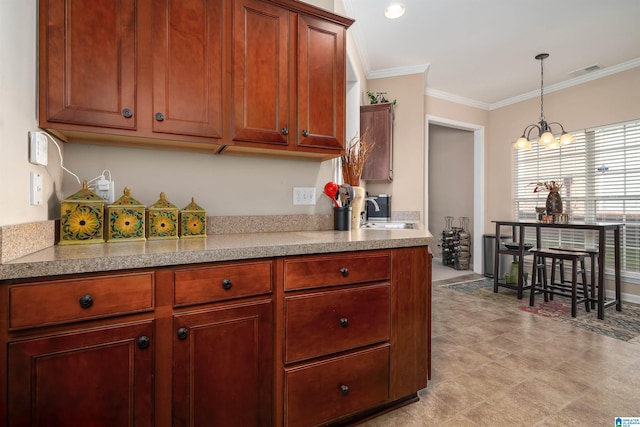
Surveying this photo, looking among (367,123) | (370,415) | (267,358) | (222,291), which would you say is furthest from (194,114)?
(367,123)

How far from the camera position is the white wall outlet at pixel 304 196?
81.0 inches

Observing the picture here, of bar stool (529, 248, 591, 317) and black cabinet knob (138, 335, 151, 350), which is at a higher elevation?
black cabinet knob (138, 335, 151, 350)

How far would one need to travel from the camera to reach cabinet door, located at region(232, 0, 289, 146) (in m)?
1.61

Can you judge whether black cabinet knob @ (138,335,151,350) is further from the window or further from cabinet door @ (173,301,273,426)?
the window

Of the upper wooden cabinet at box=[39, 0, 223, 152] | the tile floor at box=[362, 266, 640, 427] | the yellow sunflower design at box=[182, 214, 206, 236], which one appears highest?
the upper wooden cabinet at box=[39, 0, 223, 152]

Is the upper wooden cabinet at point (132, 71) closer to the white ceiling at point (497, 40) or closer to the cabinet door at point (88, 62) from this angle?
the cabinet door at point (88, 62)

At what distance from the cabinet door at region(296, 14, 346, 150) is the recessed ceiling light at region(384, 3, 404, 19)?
4.18 ft

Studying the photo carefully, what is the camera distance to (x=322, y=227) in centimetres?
211

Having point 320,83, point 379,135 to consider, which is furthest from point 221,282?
point 379,135

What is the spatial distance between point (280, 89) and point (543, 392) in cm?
229

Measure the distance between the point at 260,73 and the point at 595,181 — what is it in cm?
441

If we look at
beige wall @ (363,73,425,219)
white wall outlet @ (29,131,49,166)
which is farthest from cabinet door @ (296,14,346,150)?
beige wall @ (363,73,425,219)

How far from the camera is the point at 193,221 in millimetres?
1665

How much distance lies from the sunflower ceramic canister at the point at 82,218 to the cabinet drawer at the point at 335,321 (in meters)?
0.89
